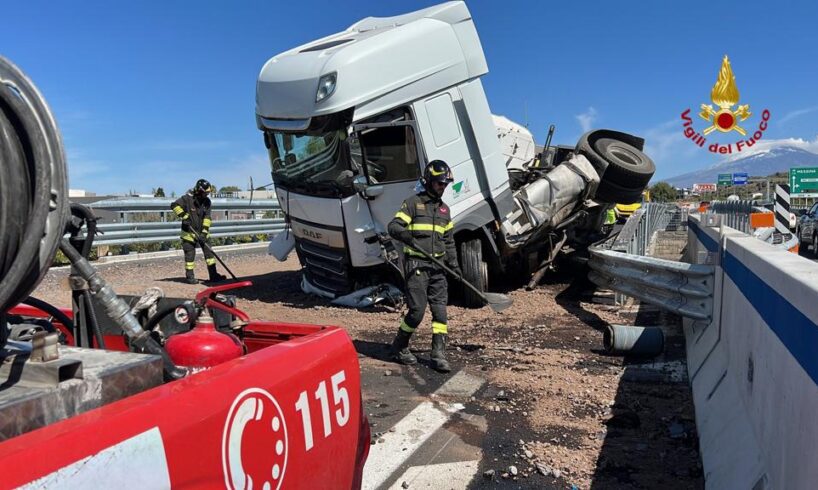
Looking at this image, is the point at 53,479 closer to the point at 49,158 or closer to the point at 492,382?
the point at 49,158

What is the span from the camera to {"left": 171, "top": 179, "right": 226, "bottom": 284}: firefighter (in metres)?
10.7

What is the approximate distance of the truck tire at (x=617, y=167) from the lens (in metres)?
9.53

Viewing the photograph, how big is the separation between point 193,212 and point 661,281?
7.80m

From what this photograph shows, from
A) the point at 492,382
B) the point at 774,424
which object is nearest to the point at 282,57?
the point at 492,382

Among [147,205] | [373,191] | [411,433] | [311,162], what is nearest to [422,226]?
[373,191]

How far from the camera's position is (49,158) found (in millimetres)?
1515

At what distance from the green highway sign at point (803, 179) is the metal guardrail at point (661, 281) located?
128ft

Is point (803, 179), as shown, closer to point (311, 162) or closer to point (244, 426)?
point (311, 162)

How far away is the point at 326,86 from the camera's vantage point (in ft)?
24.0

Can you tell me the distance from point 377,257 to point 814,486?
6373 millimetres

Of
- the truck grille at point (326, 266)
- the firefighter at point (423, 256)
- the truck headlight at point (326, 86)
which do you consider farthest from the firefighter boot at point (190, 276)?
the firefighter at point (423, 256)

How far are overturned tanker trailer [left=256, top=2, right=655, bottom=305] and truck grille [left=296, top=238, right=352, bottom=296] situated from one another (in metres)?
0.02

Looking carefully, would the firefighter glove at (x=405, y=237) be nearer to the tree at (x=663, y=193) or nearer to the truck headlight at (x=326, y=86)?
the truck headlight at (x=326, y=86)

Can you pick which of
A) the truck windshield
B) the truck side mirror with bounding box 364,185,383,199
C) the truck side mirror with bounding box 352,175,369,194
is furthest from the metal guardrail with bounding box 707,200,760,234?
the truck windshield
